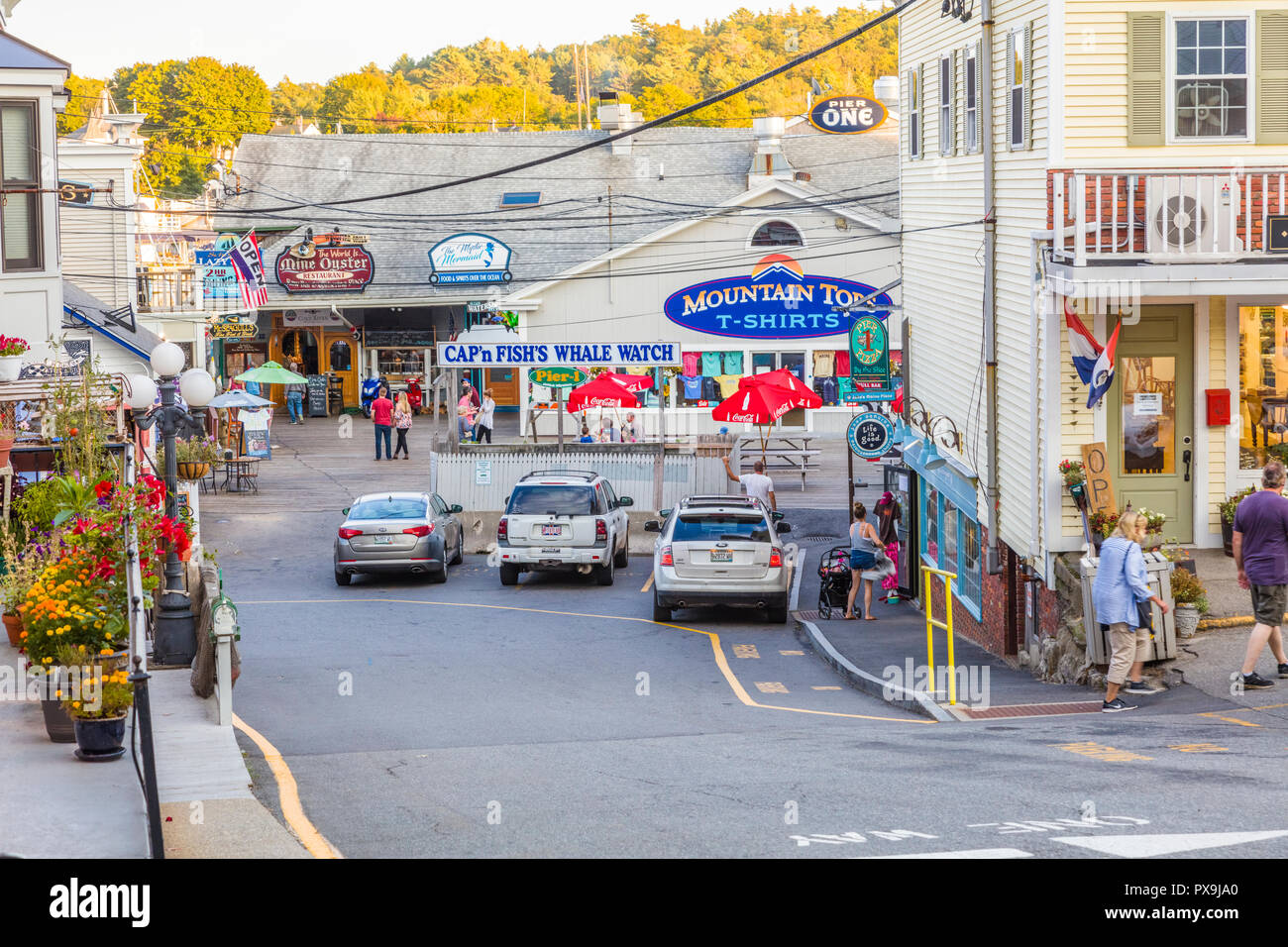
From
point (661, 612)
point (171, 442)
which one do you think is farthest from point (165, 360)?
point (661, 612)

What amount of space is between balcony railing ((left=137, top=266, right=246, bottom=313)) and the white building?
27928 millimetres

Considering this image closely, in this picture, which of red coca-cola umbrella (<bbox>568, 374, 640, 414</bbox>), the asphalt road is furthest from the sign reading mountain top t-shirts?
the asphalt road

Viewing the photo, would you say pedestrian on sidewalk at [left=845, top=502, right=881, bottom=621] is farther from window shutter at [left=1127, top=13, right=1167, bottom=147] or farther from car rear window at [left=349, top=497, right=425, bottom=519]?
car rear window at [left=349, top=497, right=425, bottom=519]

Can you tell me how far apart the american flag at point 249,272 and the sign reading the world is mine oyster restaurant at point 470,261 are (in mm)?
7871

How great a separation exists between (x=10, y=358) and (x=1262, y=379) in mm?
14318

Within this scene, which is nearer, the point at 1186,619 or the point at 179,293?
the point at 1186,619

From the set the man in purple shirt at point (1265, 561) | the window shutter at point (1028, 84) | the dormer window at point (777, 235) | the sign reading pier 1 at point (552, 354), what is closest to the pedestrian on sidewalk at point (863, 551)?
the window shutter at point (1028, 84)

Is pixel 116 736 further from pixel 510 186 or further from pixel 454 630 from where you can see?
pixel 510 186

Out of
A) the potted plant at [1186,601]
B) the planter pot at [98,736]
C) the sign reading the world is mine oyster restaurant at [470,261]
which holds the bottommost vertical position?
the planter pot at [98,736]

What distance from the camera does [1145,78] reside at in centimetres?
1570

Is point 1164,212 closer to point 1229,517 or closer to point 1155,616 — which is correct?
point 1229,517

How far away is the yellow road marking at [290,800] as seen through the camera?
29.9 ft

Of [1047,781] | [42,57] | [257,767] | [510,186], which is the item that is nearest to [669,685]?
[257,767]

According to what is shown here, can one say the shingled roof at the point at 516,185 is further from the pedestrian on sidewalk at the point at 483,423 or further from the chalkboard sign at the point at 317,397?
the pedestrian on sidewalk at the point at 483,423
